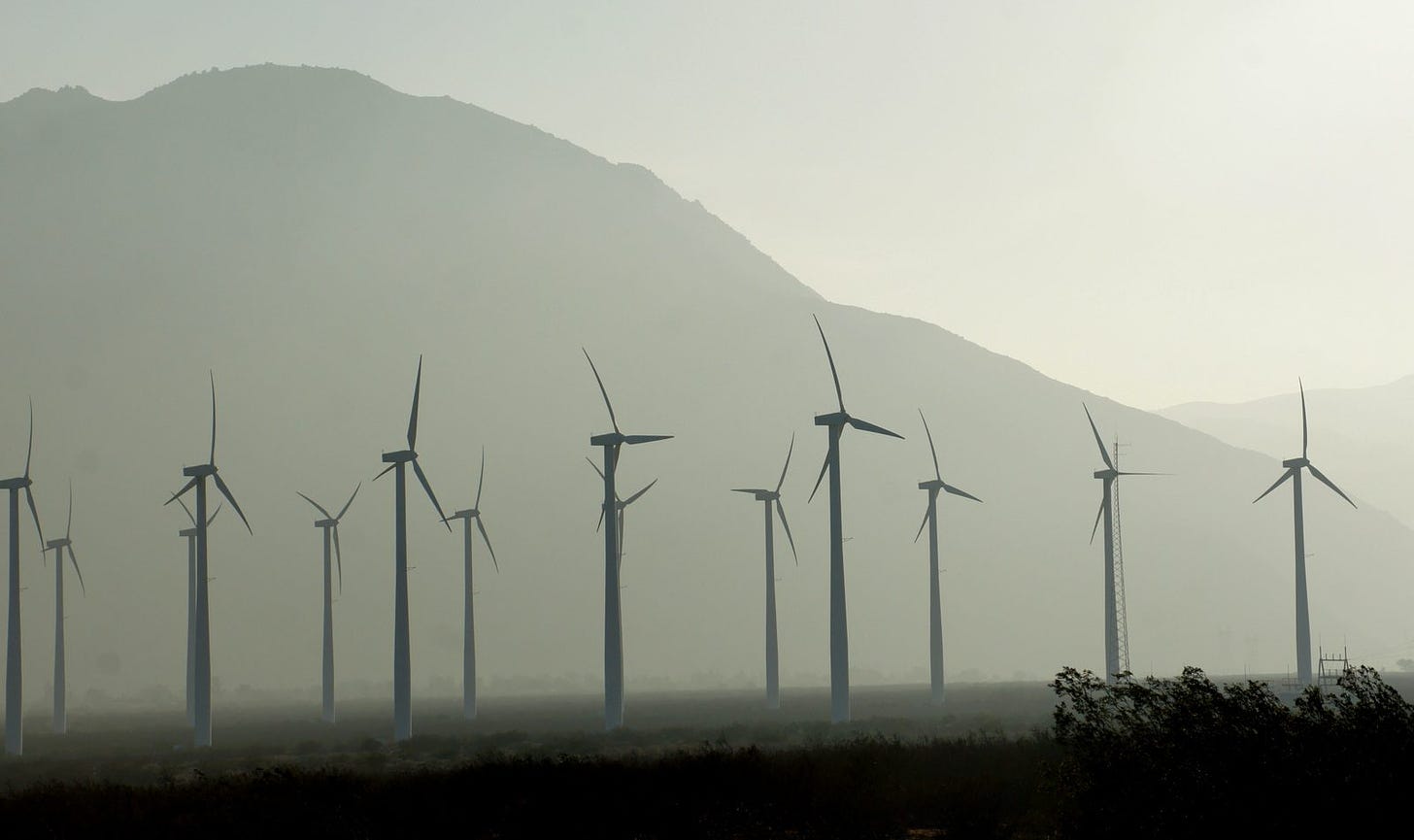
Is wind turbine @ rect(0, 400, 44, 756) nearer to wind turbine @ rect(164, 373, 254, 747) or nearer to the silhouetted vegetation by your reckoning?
wind turbine @ rect(164, 373, 254, 747)

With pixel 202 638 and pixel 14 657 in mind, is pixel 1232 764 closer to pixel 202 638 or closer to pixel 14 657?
pixel 202 638

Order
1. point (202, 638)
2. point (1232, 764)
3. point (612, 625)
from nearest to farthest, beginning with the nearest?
point (1232, 764) → point (612, 625) → point (202, 638)

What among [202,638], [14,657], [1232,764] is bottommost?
[14,657]

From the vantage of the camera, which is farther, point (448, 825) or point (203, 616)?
point (203, 616)

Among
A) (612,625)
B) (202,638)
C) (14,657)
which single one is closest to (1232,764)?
(612,625)

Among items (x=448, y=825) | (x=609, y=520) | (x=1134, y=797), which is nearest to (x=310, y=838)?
(x=448, y=825)

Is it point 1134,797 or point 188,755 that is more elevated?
point 1134,797

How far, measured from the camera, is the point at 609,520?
82125mm

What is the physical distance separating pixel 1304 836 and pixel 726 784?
50.7 feet

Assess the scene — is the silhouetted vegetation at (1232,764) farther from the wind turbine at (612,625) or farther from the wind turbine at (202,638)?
the wind turbine at (202,638)

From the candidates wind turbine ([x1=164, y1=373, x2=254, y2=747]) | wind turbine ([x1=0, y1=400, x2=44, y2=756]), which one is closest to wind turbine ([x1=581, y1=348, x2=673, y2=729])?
wind turbine ([x1=164, y1=373, x2=254, y2=747])

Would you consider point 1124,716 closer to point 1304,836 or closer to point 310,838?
point 1304,836

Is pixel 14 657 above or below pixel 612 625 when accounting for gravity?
below

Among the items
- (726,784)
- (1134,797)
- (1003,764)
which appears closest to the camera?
(1134,797)
